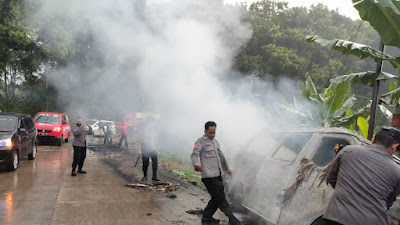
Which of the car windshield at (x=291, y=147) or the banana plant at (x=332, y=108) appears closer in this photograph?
the car windshield at (x=291, y=147)

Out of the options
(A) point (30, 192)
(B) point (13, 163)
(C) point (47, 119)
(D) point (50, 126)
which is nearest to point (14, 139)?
(B) point (13, 163)

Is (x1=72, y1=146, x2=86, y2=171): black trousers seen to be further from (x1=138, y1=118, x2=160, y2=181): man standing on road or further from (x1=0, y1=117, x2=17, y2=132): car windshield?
(x1=0, y1=117, x2=17, y2=132): car windshield

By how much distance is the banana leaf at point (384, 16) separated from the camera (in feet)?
16.8

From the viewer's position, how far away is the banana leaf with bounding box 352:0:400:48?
5125 mm

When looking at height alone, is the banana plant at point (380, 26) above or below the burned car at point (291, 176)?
above

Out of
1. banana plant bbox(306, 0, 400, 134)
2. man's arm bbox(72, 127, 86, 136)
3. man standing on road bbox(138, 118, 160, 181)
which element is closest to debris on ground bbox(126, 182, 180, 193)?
man standing on road bbox(138, 118, 160, 181)

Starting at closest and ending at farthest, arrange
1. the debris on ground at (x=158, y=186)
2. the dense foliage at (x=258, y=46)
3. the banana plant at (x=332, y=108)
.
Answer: the debris on ground at (x=158, y=186) < the banana plant at (x=332, y=108) < the dense foliage at (x=258, y=46)

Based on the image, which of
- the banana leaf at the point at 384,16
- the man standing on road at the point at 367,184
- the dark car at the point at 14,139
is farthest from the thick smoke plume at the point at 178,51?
the man standing on road at the point at 367,184

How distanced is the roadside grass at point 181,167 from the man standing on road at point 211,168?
2880 mm

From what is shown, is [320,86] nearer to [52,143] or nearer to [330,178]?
[52,143]

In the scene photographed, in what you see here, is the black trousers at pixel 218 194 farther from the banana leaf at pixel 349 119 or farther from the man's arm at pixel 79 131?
the banana leaf at pixel 349 119

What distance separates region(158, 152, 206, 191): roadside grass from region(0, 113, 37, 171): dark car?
4303mm

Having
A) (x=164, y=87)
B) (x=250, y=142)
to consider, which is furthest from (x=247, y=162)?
(x=164, y=87)

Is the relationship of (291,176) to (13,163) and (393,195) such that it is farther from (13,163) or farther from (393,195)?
(13,163)
